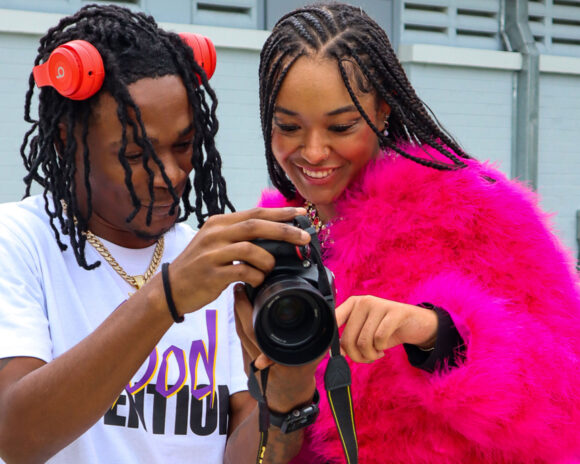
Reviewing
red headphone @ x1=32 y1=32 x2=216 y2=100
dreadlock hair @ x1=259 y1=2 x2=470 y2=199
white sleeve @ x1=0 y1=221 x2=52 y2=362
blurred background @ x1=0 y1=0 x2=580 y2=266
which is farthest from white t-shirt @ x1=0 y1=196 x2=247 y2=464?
blurred background @ x1=0 y1=0 x2=580 y2=266

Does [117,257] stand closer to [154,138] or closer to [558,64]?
[154,138]

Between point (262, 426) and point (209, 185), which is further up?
point (209, 185)

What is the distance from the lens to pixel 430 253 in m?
1.60

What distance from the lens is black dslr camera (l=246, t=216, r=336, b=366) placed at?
131 cm

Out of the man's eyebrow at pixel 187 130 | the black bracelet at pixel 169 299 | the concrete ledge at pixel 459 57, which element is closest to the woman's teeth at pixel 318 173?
Answer: the man's eyebrow at pixel 187 130

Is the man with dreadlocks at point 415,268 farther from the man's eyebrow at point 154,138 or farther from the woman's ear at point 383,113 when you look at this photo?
the man's eyebrow at point 154,138

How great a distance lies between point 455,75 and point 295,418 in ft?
20.0

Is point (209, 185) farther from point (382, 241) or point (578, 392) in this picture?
point (578, 392)

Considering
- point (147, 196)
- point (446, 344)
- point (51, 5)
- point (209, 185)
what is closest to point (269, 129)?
point (209, 185)

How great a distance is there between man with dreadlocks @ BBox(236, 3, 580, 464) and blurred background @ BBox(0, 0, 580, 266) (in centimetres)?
431

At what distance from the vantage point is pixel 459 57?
702cm

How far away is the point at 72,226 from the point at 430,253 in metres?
0.77

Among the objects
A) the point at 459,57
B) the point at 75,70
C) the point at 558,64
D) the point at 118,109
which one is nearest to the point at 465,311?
the point at 118,109

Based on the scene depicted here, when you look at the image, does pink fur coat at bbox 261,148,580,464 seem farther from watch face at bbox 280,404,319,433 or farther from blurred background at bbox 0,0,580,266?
blurred background at bbox 0,0,580,266
